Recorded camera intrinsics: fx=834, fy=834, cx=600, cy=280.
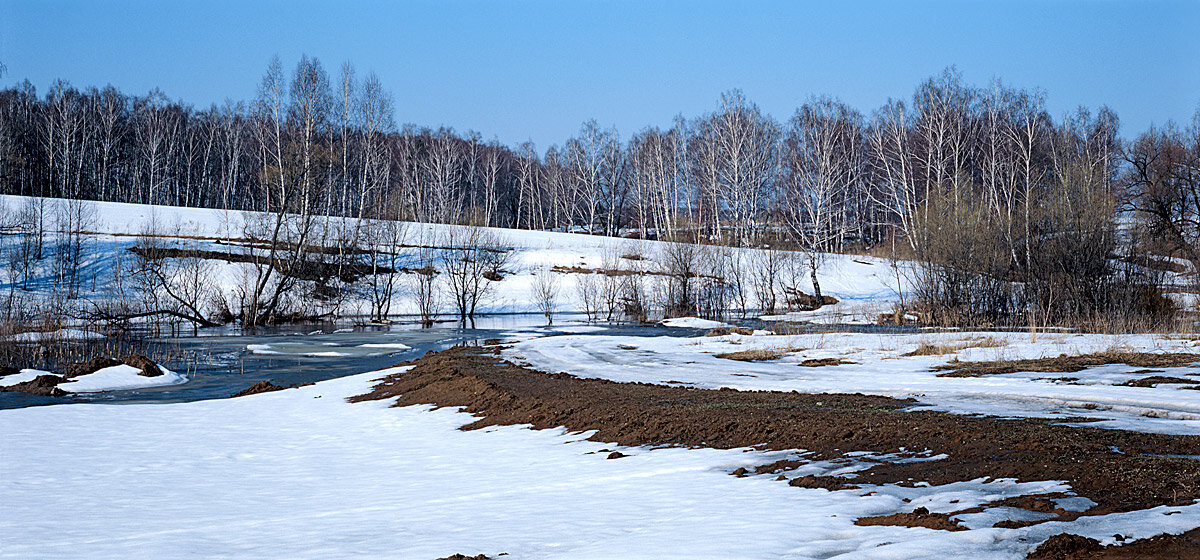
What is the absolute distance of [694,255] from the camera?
50.9m

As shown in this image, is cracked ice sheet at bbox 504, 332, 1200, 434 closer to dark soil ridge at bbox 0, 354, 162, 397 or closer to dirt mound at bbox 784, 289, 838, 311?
dark soil ridge at bbox 0, 354, 162, 397

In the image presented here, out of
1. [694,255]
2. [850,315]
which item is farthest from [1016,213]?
[694,255]

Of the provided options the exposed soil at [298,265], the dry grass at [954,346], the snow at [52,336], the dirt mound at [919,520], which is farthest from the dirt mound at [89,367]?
the exposed soil at [298,265]

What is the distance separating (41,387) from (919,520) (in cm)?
2128

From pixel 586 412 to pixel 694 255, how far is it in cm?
3892

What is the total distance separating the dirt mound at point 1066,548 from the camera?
185 inches

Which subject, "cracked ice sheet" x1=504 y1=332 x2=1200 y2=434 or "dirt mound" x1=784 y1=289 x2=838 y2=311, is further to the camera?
"dirt mound" x1=784 y1=289 x2=838 y2=311

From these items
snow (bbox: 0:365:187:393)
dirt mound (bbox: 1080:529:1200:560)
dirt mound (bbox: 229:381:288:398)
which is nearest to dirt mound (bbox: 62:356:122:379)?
snow (bbox: 0:365:187:393)

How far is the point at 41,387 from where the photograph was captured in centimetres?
2009

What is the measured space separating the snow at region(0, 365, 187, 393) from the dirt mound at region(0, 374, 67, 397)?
26 centimetres

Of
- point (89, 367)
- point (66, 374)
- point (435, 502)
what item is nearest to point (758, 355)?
point (435, 502)

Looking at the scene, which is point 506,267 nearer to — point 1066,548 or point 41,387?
point 41,387

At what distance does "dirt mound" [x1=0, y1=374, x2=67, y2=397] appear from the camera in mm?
19703

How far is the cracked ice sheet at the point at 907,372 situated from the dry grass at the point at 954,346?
27 cm
